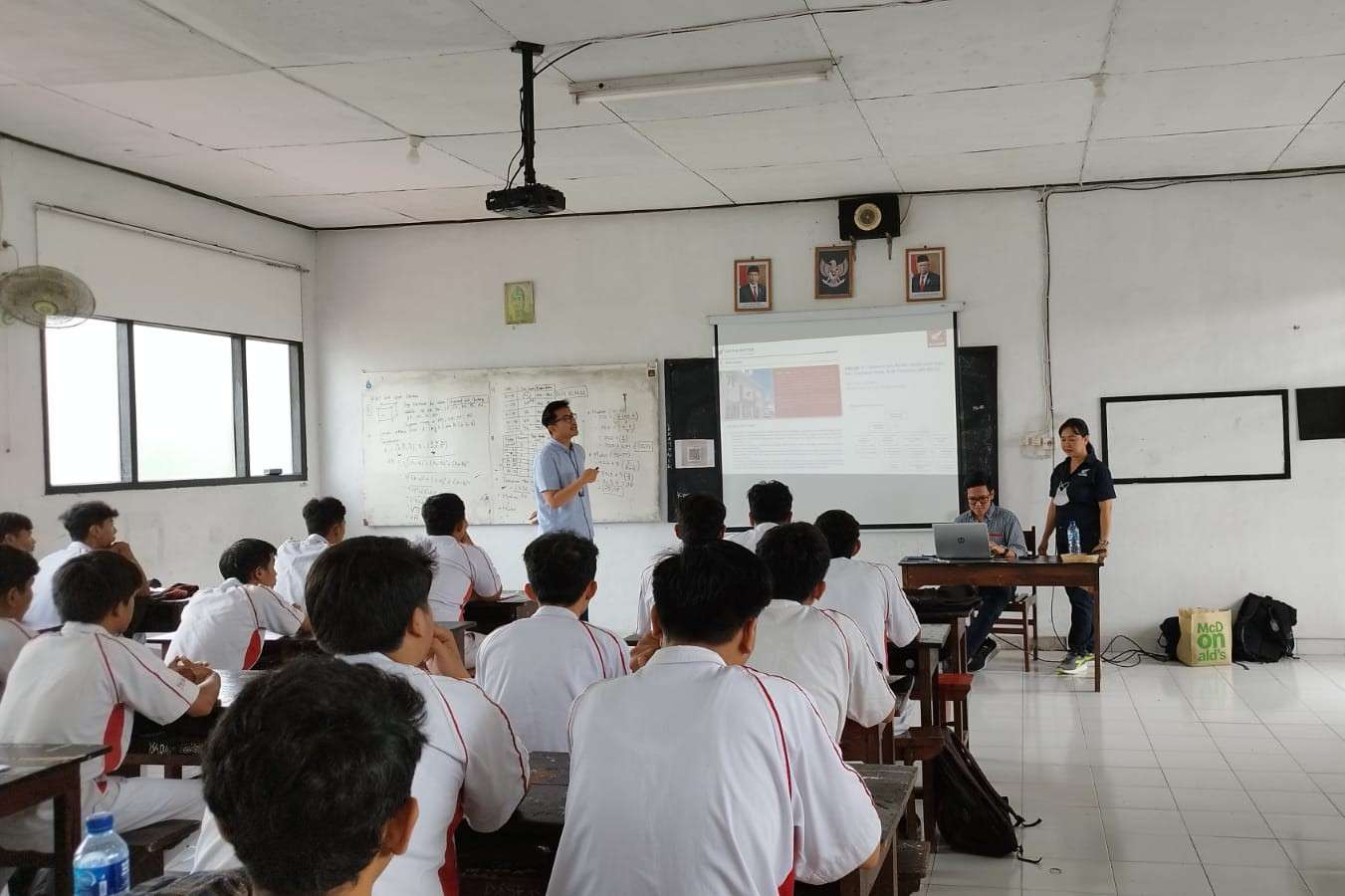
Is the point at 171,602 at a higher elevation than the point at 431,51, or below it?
below

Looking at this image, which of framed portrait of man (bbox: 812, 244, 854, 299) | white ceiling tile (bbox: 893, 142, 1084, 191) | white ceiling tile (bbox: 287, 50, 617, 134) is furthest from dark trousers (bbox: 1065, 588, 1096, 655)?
white ceiling tile (bbox: 287, 50, 617, 134)

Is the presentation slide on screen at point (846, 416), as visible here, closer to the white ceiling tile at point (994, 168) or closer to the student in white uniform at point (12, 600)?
the white ceiling tile at point (994, 168)

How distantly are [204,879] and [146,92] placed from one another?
4592mm

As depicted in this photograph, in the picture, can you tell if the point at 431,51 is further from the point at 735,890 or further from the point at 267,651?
the point at 735,890

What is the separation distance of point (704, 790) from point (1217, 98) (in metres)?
4.95

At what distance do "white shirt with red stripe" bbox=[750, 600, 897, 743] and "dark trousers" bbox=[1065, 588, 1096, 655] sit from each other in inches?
163

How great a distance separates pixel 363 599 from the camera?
6.00ft

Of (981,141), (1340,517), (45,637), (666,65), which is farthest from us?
(1340,517)

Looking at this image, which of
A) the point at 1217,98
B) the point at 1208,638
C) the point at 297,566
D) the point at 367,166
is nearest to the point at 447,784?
the point at 297,566

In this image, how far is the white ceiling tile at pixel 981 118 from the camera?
17.1 feet

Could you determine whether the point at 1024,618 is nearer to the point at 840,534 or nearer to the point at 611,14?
the point at 840,534

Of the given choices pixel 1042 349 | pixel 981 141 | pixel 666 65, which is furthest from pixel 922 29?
pixel 1042 349

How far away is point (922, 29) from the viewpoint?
432 cm

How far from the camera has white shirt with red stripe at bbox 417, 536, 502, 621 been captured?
4.94 metres
